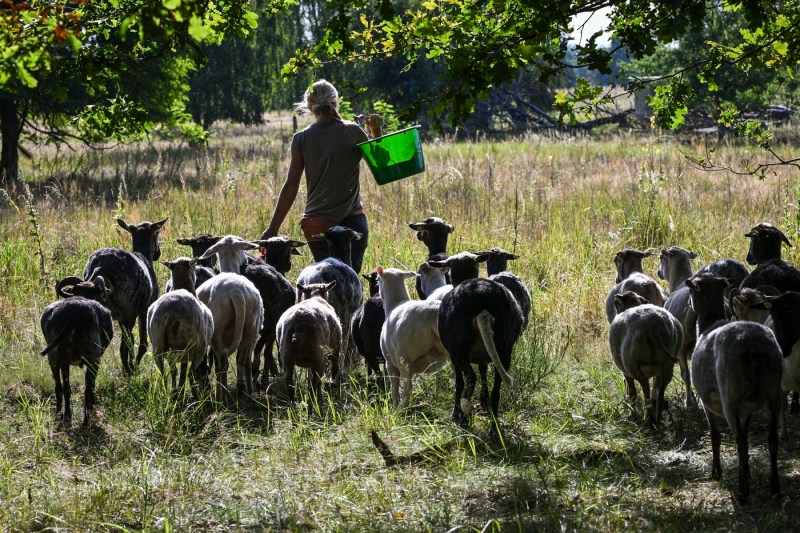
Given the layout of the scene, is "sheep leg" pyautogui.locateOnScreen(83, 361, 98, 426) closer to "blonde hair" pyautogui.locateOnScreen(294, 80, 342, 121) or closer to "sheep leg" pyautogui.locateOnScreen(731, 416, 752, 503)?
"blonde hair" pyautogui.locateOnScreen(294, 80, 342, 121)

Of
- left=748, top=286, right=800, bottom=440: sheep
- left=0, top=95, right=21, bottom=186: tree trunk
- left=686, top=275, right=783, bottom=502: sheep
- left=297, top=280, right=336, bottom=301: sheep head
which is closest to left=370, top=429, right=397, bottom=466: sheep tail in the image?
left=297, top=280, right=336, bottom=301: sheep head

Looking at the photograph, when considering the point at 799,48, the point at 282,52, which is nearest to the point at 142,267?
the point at 799,48

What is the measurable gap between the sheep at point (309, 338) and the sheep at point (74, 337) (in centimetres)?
142

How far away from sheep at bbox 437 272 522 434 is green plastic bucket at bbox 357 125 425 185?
2.01m

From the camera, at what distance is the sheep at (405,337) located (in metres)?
7.39

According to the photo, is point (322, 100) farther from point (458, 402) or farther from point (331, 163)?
point (458, 402)

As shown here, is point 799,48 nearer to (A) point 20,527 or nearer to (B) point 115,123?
(B) point 115,123

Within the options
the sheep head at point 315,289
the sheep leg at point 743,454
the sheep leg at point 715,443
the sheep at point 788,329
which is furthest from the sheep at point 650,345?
the sheep head at point 315,289

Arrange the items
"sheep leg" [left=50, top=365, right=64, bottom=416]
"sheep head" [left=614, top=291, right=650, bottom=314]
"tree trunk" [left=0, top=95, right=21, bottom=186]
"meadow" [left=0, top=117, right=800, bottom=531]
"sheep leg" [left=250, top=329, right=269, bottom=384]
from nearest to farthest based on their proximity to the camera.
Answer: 1. "meadow" [left=0, top=117, right=800, bottom=531]
2. "sheep head" [left=614, top=291, right=650, bottom=314]
3. "sheep leg" [left=50, top=365, right=64, bottom=416]
4. "sheep leg" [left=250, top=329, right=269, bottom=384]
5. "tree trunk" [left=0, top=95, right=21, bottom=186]

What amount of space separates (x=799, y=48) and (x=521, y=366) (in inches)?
133

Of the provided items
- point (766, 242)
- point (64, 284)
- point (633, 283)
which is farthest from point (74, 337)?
point (766, 242)

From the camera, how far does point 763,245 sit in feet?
26.6

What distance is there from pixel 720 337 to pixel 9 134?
18630 mm

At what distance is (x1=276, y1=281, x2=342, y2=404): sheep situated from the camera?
7555 millimetres
